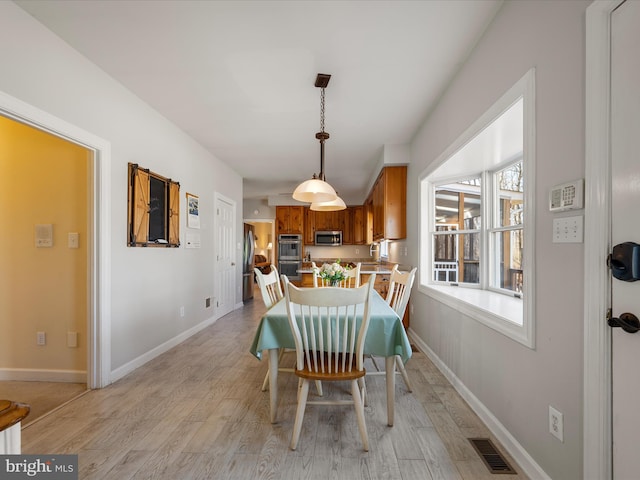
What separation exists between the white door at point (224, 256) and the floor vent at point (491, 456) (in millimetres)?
4013

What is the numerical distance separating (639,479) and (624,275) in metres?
0.68

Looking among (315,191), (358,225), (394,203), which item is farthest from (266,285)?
(358,225)

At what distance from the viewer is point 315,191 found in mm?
2611

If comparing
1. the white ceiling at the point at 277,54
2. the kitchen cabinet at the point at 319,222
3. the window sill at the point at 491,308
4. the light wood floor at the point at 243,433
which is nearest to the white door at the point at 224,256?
the white ceiling at the point at 277,54

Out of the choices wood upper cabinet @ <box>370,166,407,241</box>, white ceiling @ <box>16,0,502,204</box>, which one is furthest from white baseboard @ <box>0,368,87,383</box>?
wood upper cabinet @ <box>370,166,407,241</box>

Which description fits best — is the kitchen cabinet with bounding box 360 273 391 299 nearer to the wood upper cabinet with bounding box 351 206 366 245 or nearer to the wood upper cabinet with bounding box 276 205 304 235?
the wood upper cabinet with bounding box 351 206 366 245

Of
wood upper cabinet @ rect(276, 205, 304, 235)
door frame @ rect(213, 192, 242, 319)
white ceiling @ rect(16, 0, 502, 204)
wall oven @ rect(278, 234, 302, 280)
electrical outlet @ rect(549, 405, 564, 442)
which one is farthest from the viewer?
wood upper cabinet @ rect(276, 205, 304, 235)

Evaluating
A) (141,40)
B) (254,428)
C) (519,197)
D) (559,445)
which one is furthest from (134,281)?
(519,197)

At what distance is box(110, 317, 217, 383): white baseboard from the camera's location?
2.72 meters

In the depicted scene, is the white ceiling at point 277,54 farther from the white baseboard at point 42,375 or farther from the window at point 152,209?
the white baseboard at point 42,375

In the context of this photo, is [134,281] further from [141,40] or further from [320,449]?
[320,449]

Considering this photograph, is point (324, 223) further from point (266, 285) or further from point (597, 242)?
point (597, 242)

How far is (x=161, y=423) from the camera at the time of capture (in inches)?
80.4

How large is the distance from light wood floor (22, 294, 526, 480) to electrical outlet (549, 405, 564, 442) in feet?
1.20
